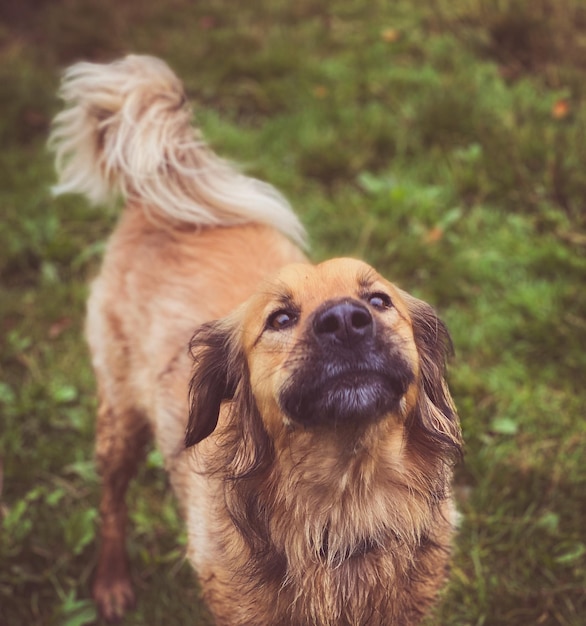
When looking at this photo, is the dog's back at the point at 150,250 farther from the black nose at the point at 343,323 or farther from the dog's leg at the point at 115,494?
the black nose at the point at 343,323

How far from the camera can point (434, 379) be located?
89.3 inches

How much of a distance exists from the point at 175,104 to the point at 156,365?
1.06 metres

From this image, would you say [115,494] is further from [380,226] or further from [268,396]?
[380,226]

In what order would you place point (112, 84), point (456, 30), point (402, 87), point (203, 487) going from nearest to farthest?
point (203, 487) → point (112, 84) → point (402, 87) → point (456, 30)

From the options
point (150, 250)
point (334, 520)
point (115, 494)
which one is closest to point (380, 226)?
point (150, 250)

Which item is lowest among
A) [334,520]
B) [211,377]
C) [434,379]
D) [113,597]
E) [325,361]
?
[113,597]

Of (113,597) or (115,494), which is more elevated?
(115,494)

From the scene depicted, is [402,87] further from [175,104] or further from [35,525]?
[35,525]

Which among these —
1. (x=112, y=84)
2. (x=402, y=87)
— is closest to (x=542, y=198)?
(x=402, y=87)

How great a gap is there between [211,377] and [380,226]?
2248 mm

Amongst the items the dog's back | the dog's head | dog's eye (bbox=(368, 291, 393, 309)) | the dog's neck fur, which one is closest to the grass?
the dog's back

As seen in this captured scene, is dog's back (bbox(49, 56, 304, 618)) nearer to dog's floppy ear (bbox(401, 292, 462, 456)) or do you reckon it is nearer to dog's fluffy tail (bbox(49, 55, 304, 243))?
dog's fluffy tail (bbox(49, 55, 304, 243))

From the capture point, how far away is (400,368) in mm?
1920

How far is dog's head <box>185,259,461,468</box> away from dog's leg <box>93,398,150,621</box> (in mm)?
793
